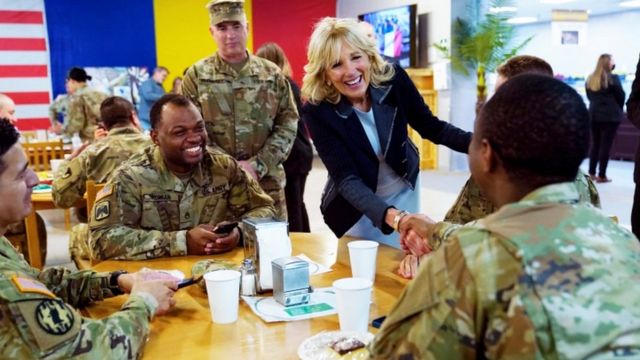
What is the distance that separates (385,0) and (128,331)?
9.19 metres

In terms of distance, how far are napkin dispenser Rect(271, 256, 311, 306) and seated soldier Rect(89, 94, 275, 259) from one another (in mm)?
582

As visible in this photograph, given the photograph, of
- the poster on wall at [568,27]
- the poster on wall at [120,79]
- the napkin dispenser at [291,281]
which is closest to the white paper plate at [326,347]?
the napkin dispenser at [291,281]

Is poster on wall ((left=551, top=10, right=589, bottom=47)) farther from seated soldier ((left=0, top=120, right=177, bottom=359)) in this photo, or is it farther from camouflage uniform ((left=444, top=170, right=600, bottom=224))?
seated soldier ((left=0, top=120, right=177, bottom=359))

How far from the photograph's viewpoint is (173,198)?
7.61 feet

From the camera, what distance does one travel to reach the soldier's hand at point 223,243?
2.12 meters

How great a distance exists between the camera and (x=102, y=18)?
9414 millimetres

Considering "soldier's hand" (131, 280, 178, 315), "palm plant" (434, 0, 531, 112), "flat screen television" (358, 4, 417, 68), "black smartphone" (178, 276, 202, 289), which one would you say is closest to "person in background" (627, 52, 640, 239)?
"black smartphone" (178, 276, 202, 289)

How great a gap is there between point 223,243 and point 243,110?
53.7 inches

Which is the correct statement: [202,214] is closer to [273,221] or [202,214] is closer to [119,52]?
[273,221]

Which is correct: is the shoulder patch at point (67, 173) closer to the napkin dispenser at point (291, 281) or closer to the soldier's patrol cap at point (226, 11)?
the soldier's patrol cap at point (226, 11)

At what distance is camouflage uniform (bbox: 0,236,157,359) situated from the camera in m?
1.12

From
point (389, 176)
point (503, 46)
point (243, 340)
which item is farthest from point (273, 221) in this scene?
point (503, 46)

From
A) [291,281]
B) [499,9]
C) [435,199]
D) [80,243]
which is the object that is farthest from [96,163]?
[499,9]

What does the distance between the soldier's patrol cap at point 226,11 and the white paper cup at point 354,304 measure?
221 cm
